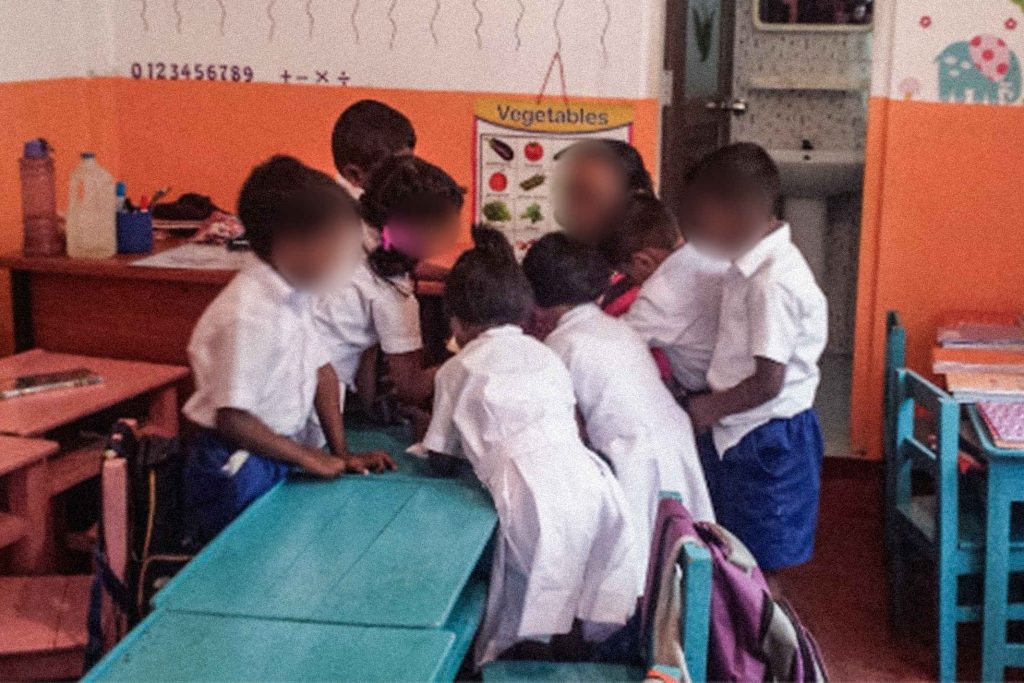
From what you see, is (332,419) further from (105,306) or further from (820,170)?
(820,170)

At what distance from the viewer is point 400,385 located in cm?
294

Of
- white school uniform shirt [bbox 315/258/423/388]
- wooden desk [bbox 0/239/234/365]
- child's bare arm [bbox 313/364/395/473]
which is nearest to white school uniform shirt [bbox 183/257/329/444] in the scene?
child's bare arm [bbox 313/364/395/473]

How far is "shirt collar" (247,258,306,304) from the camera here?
7.91 ft

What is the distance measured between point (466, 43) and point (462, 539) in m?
2.78

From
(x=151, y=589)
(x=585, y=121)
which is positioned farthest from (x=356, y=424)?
(x=585, y=121)

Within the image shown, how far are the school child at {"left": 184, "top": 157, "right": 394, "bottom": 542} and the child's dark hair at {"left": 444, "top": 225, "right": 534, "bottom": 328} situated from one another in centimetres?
27

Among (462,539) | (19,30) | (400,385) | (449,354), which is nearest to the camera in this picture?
(462,539)

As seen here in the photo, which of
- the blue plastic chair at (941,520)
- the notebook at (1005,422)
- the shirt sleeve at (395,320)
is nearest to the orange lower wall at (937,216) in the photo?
the blue plastic chair at (941,520)

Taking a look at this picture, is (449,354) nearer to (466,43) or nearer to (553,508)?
(553,508)

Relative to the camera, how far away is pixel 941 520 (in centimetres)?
328

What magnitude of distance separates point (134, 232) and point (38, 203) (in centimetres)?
26

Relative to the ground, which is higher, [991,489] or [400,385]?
[400,385]

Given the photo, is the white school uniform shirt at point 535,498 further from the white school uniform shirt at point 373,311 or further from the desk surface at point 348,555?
the white school uniform shirt at point 373,311

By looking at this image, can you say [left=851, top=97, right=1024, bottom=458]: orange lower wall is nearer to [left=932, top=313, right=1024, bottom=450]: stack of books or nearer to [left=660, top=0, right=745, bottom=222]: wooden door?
[left=932, top=313, right=1024, bottom=450]: stack of books
